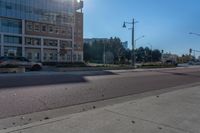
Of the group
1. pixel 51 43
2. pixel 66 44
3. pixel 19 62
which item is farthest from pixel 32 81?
pixel 66 44

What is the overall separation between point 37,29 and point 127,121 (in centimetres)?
6075

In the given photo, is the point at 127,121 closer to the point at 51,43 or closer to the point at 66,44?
the point at 51,43

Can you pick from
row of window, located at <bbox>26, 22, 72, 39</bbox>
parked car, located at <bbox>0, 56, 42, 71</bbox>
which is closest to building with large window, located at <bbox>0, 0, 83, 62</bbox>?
row of window, located at <bbox>26, 22, 72, 39</bbox>

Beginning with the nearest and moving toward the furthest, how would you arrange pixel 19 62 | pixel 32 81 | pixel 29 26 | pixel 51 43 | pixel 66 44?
pixel 32 81 → pixel 19 62 → pixel 29 26 → pixel 51 43 → pixel 66 44

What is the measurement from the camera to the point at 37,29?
6325 cm

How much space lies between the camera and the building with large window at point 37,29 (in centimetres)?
5731

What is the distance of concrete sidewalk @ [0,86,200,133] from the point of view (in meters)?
5.21

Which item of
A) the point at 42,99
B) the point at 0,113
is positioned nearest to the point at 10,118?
the point at 0,113

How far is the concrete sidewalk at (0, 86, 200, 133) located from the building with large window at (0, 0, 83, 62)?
47628mm

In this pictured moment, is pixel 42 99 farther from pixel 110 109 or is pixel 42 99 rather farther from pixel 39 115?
pixel 110 109

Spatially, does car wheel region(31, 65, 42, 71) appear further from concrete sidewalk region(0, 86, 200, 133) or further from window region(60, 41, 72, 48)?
window region(60, 41, 72, 48)

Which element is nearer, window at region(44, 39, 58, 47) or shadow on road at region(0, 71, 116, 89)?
shadow on road at region(0, 71, 116, 89)

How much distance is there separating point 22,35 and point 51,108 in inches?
2197

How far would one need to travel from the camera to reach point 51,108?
771 cm
